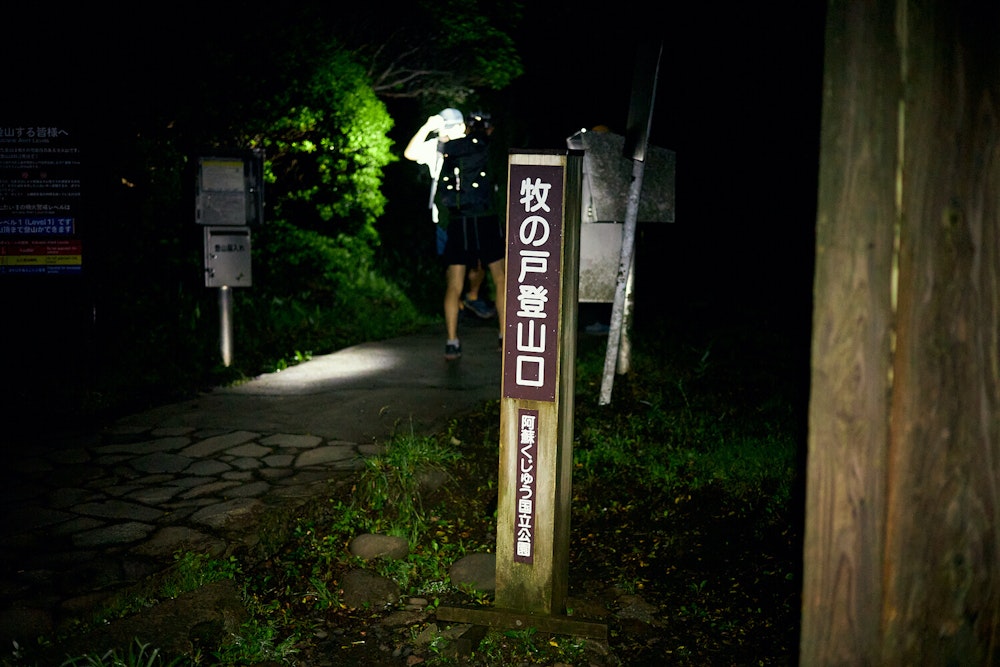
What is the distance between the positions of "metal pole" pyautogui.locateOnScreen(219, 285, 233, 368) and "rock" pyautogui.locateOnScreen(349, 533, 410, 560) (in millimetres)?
3993

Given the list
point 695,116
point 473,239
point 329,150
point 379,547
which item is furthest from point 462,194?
point 695,116

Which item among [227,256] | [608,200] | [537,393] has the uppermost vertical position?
[608,200]

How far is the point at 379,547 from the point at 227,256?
438 centimetres

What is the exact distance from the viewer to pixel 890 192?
1.79m

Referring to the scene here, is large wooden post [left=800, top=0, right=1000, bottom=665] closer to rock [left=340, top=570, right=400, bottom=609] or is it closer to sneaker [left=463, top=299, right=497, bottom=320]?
rock [left=340, top=570, right=400, bottom=609]

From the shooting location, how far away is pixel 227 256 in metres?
7.58

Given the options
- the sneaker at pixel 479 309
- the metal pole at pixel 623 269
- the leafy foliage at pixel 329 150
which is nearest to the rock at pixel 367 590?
the metal pole at pixel 623 269

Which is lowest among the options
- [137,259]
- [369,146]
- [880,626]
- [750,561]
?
[750,561]

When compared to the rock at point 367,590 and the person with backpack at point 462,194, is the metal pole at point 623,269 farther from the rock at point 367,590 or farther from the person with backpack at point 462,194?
the rock at point 367,590

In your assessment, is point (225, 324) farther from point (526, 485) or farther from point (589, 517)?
point (526, 485)

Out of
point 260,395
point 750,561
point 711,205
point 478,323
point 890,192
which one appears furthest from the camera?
point 711,205

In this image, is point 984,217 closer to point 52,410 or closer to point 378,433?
point 378,433

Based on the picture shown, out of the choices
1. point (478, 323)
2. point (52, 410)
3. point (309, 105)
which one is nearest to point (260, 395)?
point (52, 410)

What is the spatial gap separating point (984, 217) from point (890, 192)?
22 centimetres
